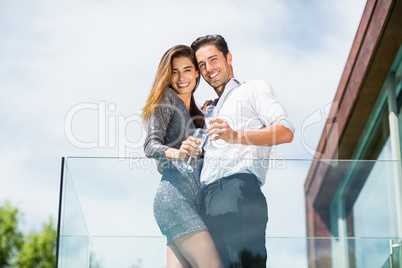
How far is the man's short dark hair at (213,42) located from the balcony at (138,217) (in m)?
1.09

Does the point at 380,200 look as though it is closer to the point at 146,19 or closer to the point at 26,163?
the point at 146,19

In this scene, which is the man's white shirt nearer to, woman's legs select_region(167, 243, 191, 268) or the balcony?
the balcony

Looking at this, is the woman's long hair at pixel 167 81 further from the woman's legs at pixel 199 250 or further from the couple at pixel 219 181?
the woman's legs at pixel 199 250

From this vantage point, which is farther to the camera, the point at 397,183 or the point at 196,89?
the point at 196,89

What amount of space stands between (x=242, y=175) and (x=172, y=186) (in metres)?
0.44

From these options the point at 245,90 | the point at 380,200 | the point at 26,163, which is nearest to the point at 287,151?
the point at 245,90

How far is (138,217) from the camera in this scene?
4.54 m

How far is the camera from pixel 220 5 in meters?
14.9

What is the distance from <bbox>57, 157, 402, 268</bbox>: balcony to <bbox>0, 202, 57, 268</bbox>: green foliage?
21741mm

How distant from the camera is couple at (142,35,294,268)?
4.40 m

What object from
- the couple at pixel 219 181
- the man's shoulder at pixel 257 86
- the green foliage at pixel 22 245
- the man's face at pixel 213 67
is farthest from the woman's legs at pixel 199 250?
the green foliage at pixel 22 245

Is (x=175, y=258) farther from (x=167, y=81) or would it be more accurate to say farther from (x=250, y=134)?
(x=167, y=81)

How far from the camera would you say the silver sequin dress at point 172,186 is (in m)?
4.38

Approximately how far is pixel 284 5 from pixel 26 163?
18206 millimetres
